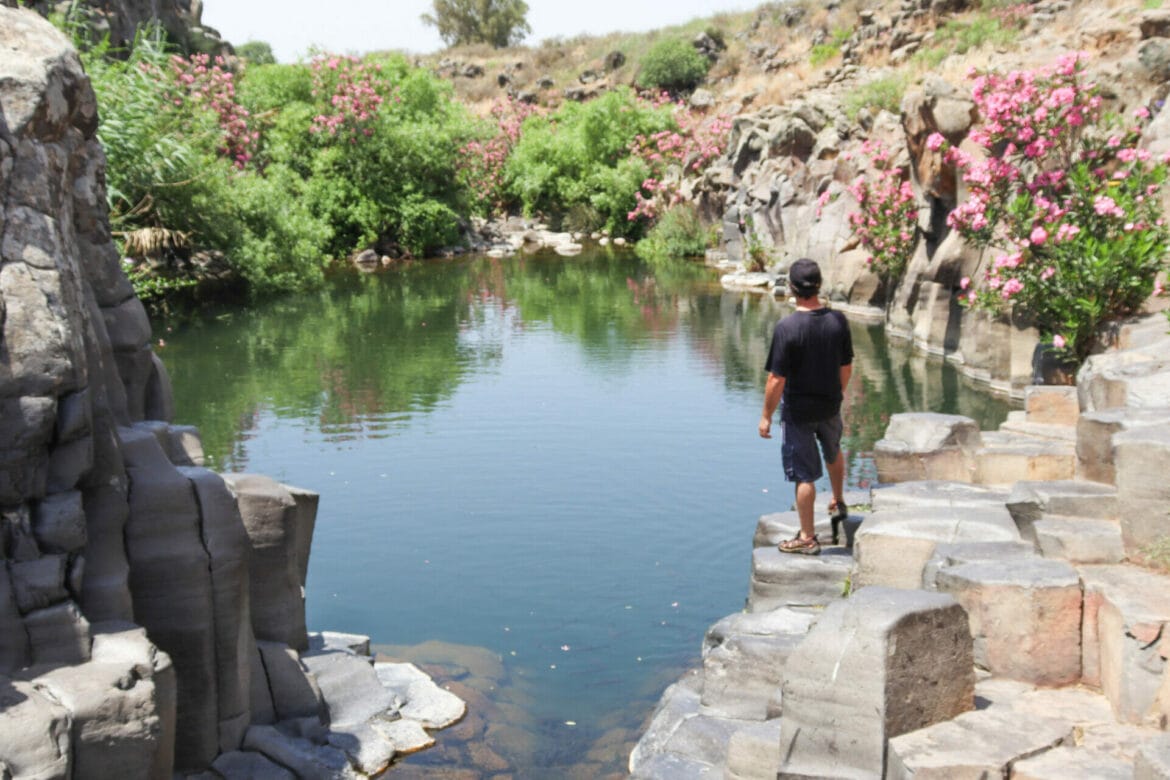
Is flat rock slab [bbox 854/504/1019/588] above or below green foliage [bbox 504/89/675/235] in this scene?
below

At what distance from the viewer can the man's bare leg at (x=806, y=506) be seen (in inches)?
277

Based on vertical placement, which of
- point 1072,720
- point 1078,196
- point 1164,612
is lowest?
point 1072,720

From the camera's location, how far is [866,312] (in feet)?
68.4

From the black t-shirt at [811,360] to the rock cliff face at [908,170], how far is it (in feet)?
24.5

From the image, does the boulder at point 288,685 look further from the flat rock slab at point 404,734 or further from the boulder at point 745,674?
the boulder at point 745,674

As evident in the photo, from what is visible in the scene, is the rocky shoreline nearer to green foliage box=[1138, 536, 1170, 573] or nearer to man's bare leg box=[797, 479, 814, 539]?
green foliage box=[1138, 536, 1170, 573]

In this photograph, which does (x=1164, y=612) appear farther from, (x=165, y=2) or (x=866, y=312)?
(x=165, y=2)

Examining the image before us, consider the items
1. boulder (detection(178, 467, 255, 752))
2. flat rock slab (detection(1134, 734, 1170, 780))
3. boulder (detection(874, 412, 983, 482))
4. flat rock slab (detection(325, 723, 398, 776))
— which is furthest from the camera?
boulder (detection(874, 412, 983, 482))

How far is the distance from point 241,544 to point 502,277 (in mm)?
23884

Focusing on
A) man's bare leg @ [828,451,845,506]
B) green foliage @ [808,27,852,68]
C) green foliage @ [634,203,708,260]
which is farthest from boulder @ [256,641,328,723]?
green foliage @ [808,27,852,68]

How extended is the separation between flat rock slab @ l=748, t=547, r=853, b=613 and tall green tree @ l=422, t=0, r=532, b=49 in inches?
2519

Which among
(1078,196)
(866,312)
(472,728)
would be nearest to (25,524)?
(472,728)

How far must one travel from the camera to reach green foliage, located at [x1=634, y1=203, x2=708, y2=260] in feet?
111

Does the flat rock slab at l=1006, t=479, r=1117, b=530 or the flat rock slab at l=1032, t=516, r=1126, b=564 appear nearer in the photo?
the flat rock slab at l=1032, t=516, r=1126, b=564
